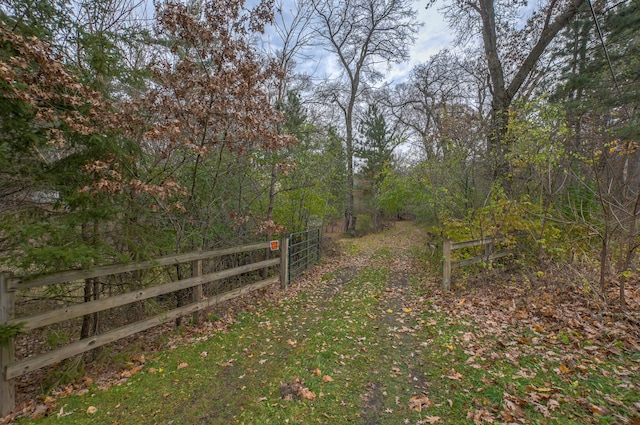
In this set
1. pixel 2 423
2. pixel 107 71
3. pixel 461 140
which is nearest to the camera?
pixel 2 423

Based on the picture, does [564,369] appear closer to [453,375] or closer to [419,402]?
[453,375]

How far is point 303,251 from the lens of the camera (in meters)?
8.98

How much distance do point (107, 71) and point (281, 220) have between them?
605 centimetres

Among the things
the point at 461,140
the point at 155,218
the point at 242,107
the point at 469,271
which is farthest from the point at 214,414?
A: the point at 461,140

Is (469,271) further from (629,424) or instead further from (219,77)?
(219,77)

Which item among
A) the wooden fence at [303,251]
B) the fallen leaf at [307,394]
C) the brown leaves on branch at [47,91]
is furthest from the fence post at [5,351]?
the wooden fence at [303,251]

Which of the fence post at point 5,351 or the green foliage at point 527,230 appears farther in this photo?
the green foliage at point 527,230

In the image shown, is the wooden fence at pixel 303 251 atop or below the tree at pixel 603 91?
below

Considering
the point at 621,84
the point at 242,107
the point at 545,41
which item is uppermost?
the point at 545,41

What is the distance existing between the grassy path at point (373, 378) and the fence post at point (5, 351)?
1.39ft

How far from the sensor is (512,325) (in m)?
4.32

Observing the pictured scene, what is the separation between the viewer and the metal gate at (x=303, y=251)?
7893mm

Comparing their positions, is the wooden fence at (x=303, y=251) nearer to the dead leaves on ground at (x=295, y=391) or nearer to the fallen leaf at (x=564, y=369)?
the dead leaves on ground at (x=295, y=391)

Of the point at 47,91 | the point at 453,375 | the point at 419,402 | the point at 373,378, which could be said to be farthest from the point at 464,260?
the point at 47,91
